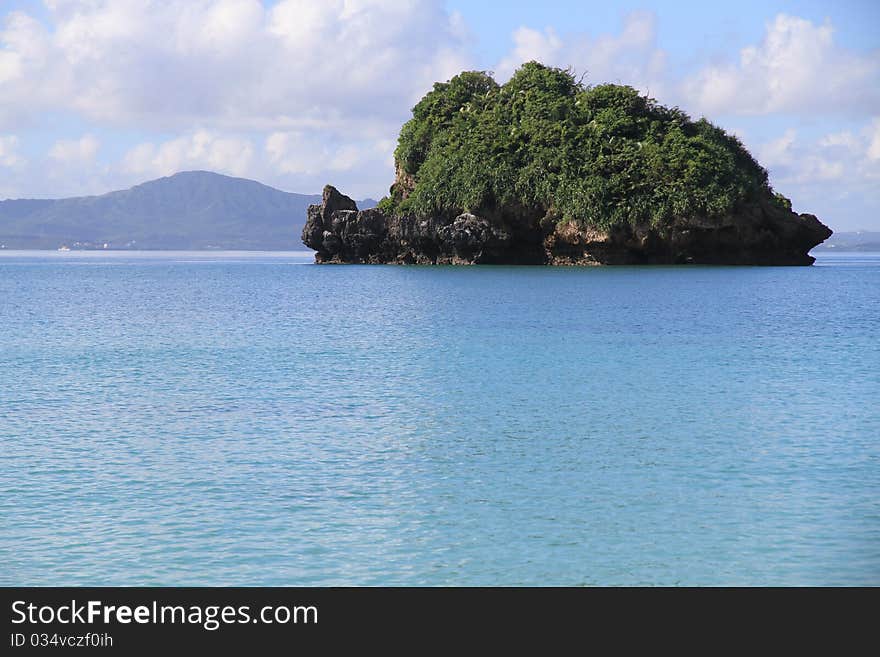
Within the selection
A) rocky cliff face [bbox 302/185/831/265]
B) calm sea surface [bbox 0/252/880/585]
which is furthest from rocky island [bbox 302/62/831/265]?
calm sea surface [bbox 0/252/880/585]

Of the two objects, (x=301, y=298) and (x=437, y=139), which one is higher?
(x=437, y=139)

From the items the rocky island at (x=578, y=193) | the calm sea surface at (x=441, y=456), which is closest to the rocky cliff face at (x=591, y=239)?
the rocky island at (x=578, y=193)

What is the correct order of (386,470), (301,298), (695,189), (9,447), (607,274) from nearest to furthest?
(386,470) → (9,447) → (301,298) → (607,274) → (695,189)

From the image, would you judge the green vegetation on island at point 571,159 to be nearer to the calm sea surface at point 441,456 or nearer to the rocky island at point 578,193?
the rocky island at point 578,193

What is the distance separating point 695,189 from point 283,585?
7390 centimetres

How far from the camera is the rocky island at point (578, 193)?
3187 inches

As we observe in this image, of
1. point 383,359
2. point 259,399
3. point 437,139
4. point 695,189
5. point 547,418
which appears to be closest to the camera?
point 547,418

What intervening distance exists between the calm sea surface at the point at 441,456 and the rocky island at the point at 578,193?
1841 inches

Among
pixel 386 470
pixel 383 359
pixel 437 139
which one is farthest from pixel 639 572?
pixel 437 139

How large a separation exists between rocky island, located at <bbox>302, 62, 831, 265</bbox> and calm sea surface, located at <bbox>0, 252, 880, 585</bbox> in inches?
1841

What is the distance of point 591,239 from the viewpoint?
81625 mm

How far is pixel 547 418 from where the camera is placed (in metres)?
19.3

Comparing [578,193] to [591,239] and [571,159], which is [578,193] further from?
[571,159]

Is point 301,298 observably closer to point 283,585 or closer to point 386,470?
point 386,470
